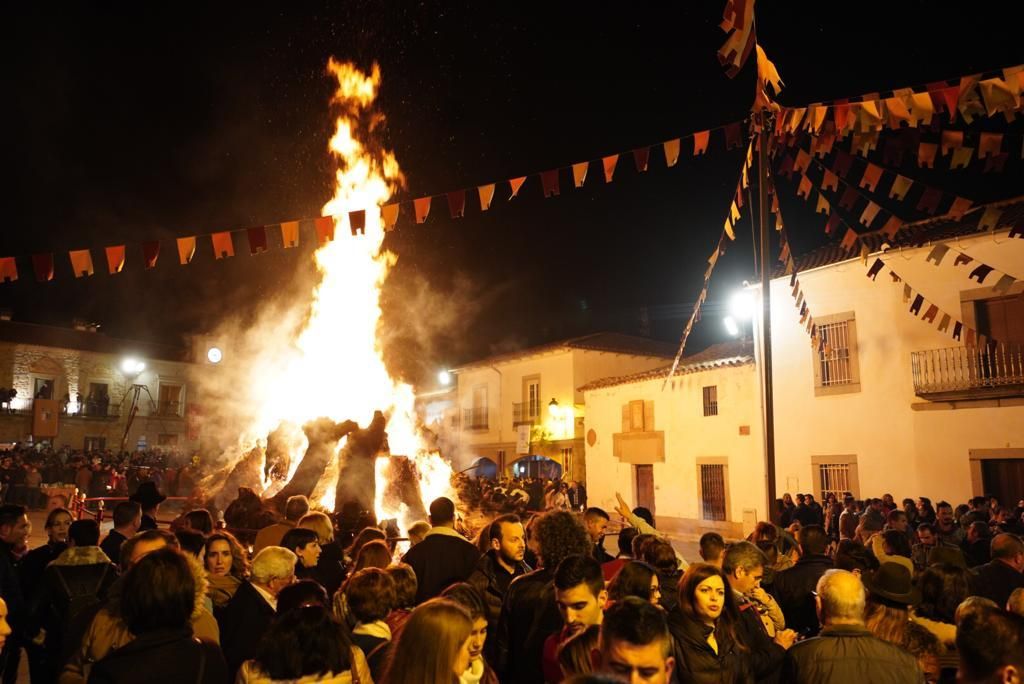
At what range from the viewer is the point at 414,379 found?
51.2m

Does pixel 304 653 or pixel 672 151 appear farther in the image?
pixel 672 151

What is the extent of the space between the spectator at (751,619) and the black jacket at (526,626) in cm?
98

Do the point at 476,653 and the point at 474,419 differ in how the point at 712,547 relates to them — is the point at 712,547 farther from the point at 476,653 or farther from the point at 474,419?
the point at 474,419

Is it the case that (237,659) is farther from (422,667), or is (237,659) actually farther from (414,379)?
(414,379)

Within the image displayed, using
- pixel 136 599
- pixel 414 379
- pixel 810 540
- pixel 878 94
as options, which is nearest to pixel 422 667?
pixel 136 599

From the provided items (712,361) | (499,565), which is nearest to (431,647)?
(499,565)

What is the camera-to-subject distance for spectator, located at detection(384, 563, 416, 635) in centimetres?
389

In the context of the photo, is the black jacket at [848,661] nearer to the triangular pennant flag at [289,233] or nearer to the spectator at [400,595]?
the spectator at [400,595]

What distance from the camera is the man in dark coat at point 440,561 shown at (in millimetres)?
5520

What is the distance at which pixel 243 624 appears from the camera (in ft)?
13.9

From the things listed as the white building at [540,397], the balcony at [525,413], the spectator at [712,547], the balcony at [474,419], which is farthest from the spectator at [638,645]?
the balcony at [474,419]

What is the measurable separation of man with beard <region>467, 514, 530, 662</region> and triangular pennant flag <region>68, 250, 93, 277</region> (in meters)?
7.12

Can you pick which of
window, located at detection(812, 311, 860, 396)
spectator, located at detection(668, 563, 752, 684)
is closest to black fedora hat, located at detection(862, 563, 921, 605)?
spectator, located at detection(668, 563, 752, 684)

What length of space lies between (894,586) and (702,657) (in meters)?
1.26
